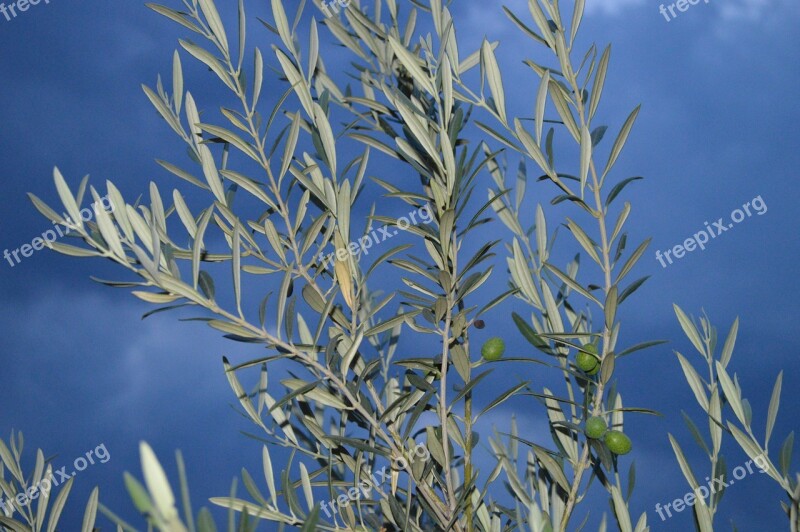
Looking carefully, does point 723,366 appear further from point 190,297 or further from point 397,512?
point 190,297

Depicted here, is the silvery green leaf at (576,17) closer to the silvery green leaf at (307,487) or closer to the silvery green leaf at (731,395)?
the silvery green leaf at (731,395)

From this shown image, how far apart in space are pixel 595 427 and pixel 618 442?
0.07 meters

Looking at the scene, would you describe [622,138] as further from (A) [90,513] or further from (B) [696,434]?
(A) [90,513]

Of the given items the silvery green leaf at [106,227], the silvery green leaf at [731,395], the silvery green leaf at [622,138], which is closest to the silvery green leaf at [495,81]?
the silvery green leaf at [622,138]

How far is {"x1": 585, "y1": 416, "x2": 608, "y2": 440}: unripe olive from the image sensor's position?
1.52 metres

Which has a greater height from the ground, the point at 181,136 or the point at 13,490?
the point at 181,136

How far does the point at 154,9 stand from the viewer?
179 cm

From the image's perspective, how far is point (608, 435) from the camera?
1554mm

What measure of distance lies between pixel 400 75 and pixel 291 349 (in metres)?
1.07

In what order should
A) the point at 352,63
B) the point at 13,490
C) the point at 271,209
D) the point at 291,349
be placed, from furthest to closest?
1. the point at 352,63
2. the point at 13,490
3. the point at 271,209
4. the point at 291,349

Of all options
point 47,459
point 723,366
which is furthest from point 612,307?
point 47,459

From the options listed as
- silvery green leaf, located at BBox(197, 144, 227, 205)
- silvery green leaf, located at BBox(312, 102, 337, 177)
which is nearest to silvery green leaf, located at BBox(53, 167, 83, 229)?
silvery green leaf, located at BBox(197, 144, 227, 205)

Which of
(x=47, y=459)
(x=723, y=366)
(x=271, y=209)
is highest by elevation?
(x=271, y=209)

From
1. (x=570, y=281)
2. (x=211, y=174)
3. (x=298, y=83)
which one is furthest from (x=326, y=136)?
(x=570, y=281)
